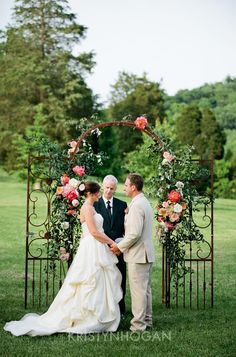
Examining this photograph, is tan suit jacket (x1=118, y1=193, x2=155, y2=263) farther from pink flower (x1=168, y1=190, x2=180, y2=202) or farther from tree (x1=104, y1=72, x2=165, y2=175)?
tree (x1=104, y1=72, x2=165, y2=175)

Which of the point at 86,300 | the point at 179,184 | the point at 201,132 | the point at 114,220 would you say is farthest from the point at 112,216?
the point at 201,132

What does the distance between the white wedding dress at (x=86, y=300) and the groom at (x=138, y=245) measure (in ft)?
0.79

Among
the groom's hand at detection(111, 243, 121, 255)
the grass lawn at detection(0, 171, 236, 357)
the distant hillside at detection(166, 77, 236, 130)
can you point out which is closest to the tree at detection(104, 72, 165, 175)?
the distant hillside at detection(166, 77, 236, 130)

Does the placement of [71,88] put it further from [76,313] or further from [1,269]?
[76,313]

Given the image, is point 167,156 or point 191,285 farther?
point 191,285

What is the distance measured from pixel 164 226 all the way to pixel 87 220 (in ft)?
5.89

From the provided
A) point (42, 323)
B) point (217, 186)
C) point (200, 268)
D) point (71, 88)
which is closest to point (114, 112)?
point (71, 88)

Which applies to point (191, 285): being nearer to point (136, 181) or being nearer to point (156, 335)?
point (156, 335)

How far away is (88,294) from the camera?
733cm

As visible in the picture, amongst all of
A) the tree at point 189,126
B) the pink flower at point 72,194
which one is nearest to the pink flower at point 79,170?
the pink flower at point 72,194

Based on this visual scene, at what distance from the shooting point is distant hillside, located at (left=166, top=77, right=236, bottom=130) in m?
42.6

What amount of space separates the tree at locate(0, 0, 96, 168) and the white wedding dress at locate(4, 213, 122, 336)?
29334 mm

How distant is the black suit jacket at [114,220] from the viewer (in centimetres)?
845

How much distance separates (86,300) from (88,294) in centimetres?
7
